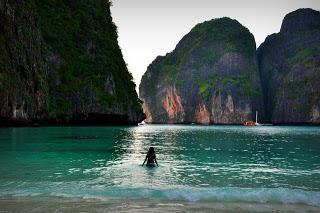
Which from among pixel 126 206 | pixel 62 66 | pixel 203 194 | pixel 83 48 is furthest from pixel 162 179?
pixel 83 48

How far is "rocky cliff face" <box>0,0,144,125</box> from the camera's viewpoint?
70.9 m

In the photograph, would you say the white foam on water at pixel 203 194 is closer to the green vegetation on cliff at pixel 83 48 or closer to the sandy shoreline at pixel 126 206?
the sandy shoreline at pixel 126 206

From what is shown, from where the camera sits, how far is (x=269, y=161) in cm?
2770

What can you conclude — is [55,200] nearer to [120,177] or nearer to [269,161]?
[120,177]

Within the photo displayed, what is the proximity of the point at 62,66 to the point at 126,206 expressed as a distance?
291 ft

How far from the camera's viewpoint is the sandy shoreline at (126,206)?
12.0m

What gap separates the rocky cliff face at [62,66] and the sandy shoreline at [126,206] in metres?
55.3

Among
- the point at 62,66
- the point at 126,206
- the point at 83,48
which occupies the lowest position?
the point at 126,206

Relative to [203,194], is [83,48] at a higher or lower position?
higher

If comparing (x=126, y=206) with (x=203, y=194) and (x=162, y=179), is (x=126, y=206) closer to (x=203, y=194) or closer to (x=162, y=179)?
(x=203, y=194)

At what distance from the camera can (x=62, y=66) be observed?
319ft

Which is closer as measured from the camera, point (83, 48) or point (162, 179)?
point (162, 179)

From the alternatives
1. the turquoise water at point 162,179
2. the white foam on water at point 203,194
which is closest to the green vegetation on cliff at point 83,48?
the turquoise water at point 162,179

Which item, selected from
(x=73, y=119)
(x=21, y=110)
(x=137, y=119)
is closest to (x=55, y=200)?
(x=21, y=110)
